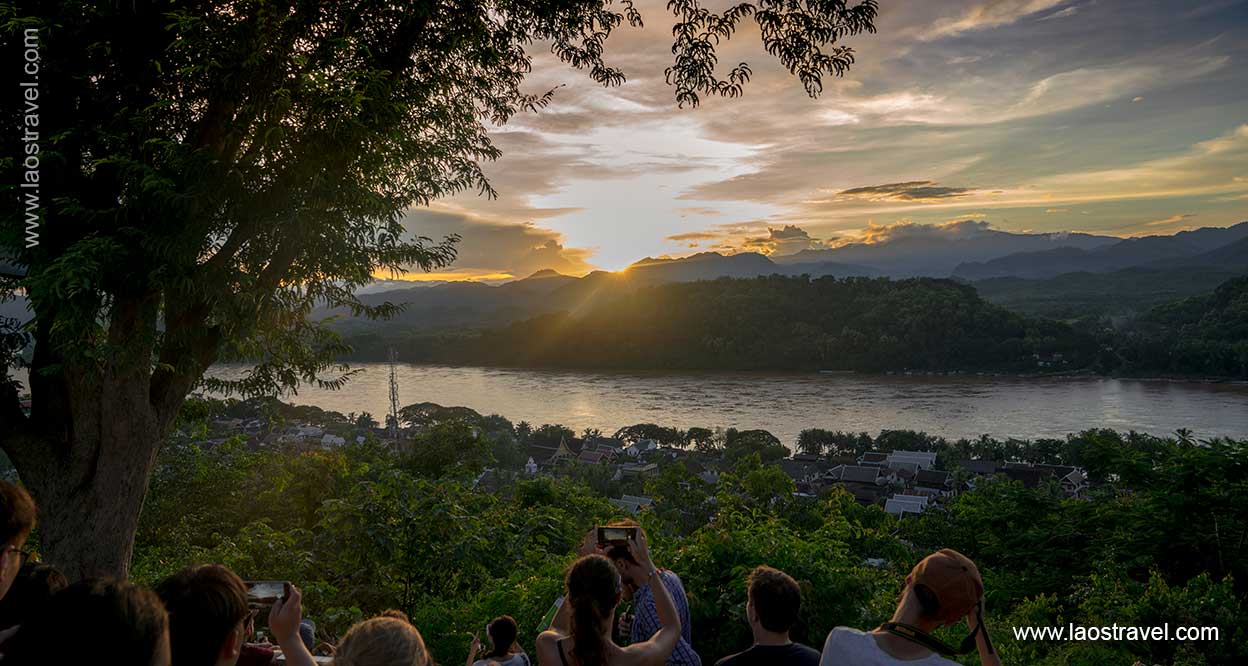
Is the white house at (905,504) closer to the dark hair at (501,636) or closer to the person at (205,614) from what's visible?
the dark hair at (501,636)

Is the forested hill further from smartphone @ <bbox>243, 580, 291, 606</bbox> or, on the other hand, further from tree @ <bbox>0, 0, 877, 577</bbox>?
smartphone @ <bbox>243, 580, 291, 606</bbox>

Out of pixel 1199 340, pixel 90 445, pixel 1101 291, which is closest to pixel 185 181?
pixel 90 445

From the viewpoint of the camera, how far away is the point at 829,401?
48.1 metres

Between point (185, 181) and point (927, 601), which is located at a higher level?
point (185, 181)

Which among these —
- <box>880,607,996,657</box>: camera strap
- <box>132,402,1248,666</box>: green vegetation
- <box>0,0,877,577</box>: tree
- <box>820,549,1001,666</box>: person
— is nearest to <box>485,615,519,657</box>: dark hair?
<box>820,549,1001,666</box>: person

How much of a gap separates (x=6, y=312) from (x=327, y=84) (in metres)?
3.20

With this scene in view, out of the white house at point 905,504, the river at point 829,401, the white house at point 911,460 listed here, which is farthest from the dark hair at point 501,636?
the river at point 829,401

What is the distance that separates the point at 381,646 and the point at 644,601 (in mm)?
1031

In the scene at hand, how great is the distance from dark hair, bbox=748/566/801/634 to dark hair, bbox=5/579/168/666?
1550mm

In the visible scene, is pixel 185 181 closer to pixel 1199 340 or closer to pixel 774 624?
pixel 774 624

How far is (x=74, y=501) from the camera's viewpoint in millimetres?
4172

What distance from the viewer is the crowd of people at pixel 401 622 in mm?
1343

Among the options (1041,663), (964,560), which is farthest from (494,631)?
(1041,663)

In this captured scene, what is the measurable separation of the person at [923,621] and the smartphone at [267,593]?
1.57 meters
